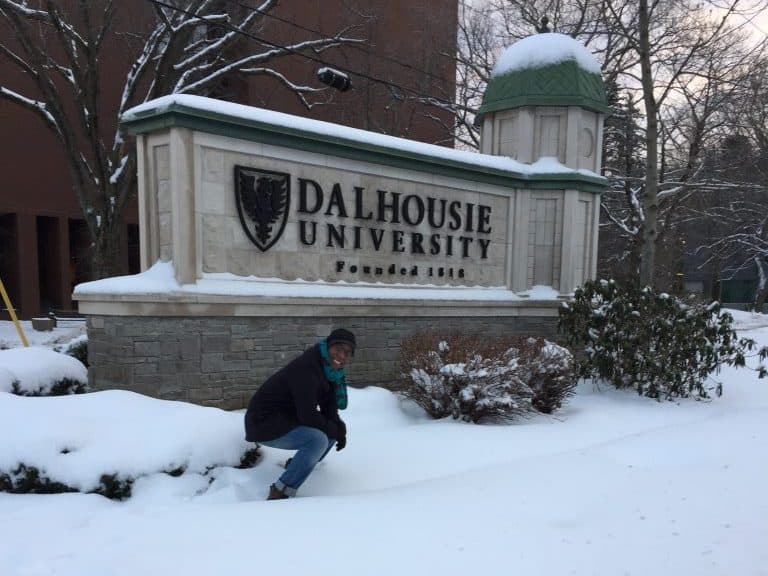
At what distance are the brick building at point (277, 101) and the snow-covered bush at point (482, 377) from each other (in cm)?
1250

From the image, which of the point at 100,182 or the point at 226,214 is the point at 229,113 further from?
the point at 100,182

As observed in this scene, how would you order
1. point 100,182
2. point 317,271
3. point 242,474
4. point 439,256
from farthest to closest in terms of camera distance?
point 100,182 < point 439,256 < point 317,271 < point 242,474

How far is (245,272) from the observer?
625 cm

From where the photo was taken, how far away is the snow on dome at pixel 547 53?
30.5 ft

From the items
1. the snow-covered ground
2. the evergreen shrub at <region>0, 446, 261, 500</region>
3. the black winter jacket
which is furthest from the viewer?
the black winter jacket

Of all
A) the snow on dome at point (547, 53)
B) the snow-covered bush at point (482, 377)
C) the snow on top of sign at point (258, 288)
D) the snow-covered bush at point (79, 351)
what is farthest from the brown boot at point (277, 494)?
the snow on dome at point (547, 53)

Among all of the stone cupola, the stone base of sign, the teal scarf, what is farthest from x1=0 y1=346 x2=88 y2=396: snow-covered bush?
the stone cupola

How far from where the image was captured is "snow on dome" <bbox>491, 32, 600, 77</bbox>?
928 centimetres

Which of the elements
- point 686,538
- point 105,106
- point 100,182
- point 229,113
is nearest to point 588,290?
point 686,538

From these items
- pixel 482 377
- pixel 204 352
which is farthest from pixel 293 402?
pixel 482 377

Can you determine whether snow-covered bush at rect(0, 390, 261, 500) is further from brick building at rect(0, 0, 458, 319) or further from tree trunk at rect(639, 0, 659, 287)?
brick building at rect(0, 0, 458, 319)

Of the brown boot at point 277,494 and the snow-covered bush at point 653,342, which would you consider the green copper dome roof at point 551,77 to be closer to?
the snow-covered bush at point 653,342

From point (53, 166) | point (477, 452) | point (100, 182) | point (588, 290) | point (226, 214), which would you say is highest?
point (53, 166)

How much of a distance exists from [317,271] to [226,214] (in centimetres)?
136
